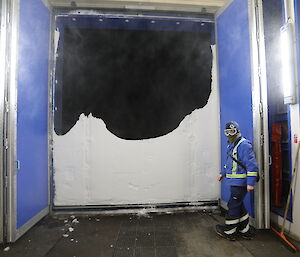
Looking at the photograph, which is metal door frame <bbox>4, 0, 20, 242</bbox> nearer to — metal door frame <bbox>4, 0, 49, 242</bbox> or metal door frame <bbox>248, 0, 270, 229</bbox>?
metal door frame <bbox>4, 0, 49, 242</bbox>

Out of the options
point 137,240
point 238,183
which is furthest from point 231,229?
point 137,240

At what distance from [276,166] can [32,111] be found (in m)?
3.46

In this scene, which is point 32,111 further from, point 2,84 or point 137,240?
point 137,240

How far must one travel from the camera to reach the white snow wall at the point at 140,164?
362 cm

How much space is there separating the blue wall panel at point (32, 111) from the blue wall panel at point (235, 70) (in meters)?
2.87

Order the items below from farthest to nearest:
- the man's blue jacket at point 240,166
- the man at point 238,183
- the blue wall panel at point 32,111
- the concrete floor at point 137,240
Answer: the blue wall panel at point 32,111 → the man at point 238,183 → the man's blue jacket at point 240,166 → the concrete floor at point 137,240

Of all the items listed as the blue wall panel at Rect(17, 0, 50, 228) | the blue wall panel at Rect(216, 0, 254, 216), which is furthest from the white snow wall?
the blue wall panel at Rect(17, 0, 50, 228)

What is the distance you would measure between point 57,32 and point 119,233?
328 centimetres

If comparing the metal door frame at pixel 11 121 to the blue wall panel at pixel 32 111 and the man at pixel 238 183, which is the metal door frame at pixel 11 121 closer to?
the blue wall panel at pixel 32 111

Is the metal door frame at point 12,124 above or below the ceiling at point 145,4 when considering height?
below

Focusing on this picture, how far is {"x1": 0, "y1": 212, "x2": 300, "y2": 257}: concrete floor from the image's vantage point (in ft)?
7.93

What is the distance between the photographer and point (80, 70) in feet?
12.0

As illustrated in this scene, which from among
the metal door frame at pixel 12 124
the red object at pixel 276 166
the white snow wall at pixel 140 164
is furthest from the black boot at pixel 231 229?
the metal door frame at pixel 12 124

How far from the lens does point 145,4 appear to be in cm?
371
